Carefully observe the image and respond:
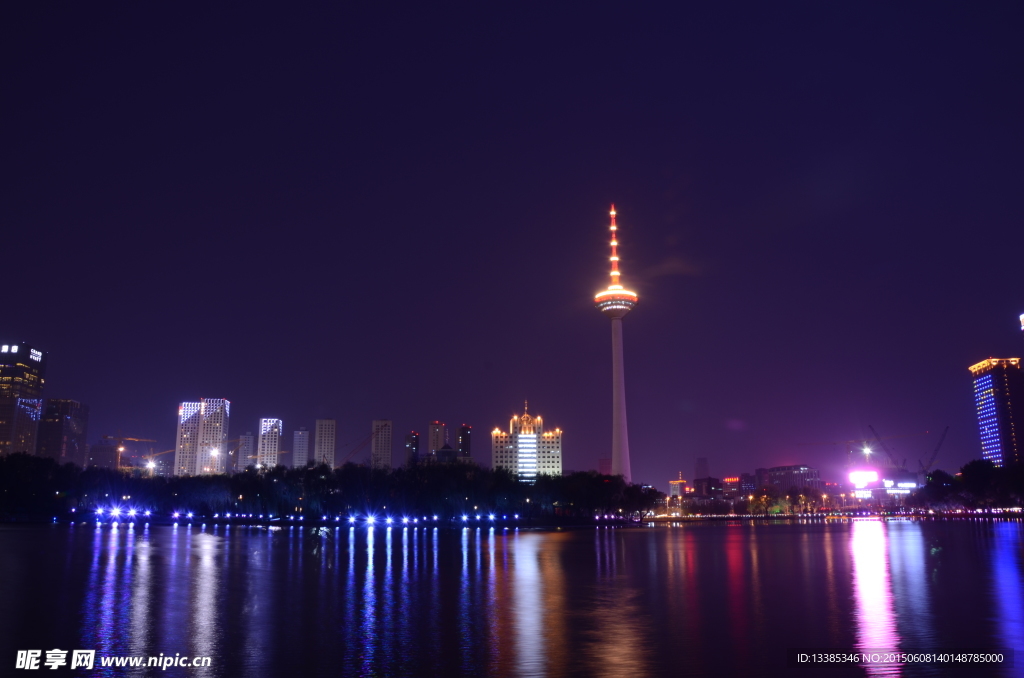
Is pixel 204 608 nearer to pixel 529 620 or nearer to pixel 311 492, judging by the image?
pixel 529 620

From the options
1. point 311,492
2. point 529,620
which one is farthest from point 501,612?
point 311,492

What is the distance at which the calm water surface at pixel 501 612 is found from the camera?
21156mm

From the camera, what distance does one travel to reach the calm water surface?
21156mm

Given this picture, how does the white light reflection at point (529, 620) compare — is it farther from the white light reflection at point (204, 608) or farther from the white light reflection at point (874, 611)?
the white light reflection at point (204, 608)

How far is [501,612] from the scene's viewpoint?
29.3 metres

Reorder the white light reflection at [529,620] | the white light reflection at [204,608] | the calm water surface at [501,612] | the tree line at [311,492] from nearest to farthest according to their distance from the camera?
the white light reflection at [529,620], the calm water surface at [501,612], the white light reflection at [204,608], the tree line at [311,492]

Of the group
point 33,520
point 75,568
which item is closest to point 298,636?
point 75,568

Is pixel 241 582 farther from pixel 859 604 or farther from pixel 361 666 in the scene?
pixel 859 604

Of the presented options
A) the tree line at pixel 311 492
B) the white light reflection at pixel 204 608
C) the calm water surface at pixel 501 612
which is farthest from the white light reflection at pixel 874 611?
the tree line at pixel 311 492

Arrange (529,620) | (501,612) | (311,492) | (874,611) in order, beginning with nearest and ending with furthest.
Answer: (529,620)
(501,612)
(874,611)
(311,492)

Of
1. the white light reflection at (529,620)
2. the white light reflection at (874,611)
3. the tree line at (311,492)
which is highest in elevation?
the tree line at (311,492)

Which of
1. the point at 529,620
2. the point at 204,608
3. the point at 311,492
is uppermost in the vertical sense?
the point at 311,492

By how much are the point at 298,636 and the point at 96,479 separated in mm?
140999

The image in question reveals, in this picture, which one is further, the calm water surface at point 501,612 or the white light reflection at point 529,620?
the calm water surface at point 501,612
